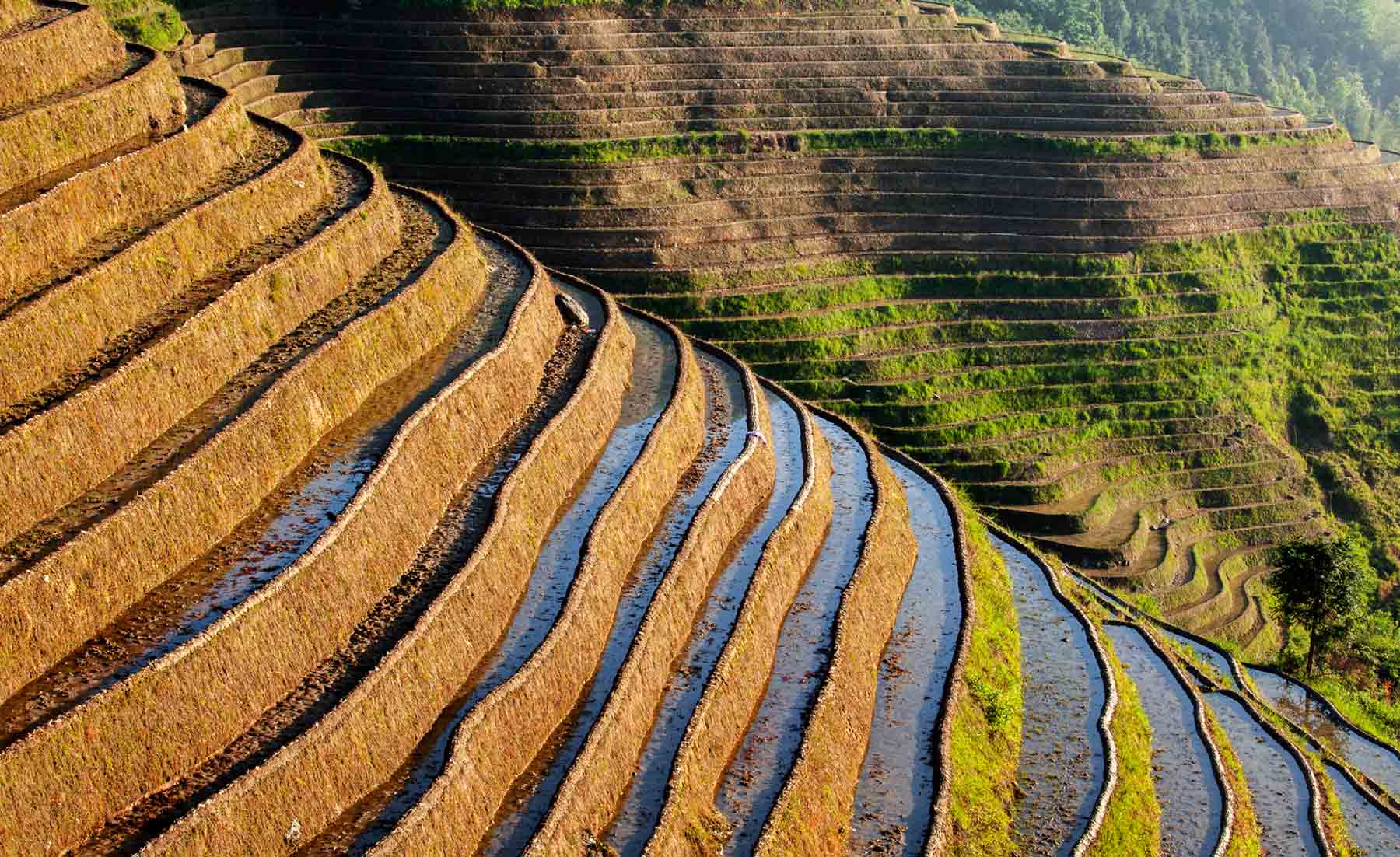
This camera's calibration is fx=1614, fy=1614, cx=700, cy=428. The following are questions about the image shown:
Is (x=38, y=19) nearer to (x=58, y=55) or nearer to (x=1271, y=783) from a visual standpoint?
(x=58, y=55)

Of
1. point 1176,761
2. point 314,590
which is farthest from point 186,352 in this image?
point 1176,761

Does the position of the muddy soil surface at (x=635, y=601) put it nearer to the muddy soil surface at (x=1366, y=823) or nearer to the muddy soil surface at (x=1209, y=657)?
the muddy soil surface at (x=1209, y=657)

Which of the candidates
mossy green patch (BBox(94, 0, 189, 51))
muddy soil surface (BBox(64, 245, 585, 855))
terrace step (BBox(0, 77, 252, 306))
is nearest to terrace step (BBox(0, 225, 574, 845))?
muddy soil surface (BBox(64, 245, 585, 855))

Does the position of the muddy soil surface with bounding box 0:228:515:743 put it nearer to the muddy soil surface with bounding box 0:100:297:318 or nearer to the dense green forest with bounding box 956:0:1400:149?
the muddy soil surface with bounding box 0:100:297:318

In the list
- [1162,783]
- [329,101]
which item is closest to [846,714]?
[1162,783]

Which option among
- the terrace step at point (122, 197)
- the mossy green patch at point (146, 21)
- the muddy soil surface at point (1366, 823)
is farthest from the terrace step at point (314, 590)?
the mossy green patch at point (146, 21)

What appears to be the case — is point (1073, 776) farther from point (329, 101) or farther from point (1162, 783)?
point (329, 101)
